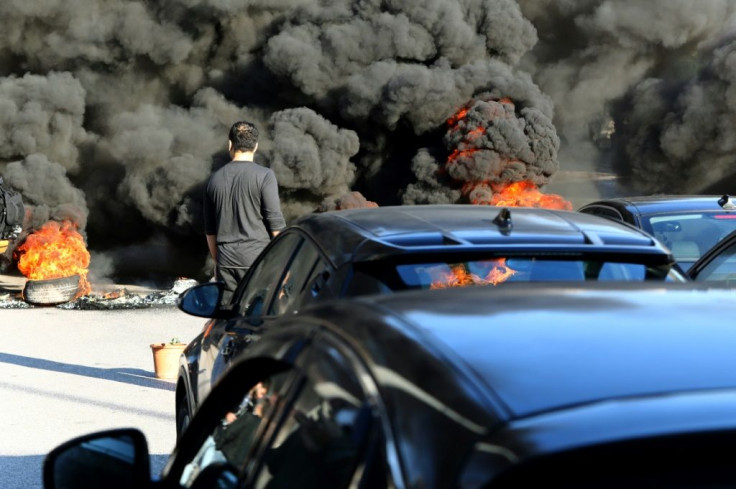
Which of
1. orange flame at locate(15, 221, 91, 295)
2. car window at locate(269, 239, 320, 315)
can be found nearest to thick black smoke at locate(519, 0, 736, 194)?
orange flame at locate(15, 221, 91, 295)

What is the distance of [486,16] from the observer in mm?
28953

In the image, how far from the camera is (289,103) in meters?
28.9

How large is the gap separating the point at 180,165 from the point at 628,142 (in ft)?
43.1

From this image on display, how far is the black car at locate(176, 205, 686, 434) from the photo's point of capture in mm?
3502

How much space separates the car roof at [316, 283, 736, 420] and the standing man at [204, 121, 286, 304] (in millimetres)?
5236

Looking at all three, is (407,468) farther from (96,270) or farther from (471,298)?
(96,270)

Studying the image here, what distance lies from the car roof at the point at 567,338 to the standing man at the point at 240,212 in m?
5.24

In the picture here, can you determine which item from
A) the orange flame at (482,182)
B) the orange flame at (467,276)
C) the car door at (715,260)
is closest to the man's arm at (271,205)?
the car door at (715,260)

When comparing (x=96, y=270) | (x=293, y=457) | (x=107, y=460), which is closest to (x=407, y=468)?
(x=293, y=457)

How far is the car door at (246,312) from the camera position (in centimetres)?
433

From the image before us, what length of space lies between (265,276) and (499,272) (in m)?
1.32

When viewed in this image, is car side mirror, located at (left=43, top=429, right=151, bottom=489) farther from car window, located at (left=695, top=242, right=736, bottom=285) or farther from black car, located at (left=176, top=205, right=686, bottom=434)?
car window, located at (left=695, top=242, right=736, bottom=285)

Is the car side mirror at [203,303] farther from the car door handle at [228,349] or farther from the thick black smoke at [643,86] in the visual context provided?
the thick black smoke at [643,86]

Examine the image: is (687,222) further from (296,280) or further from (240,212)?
(296,280)
